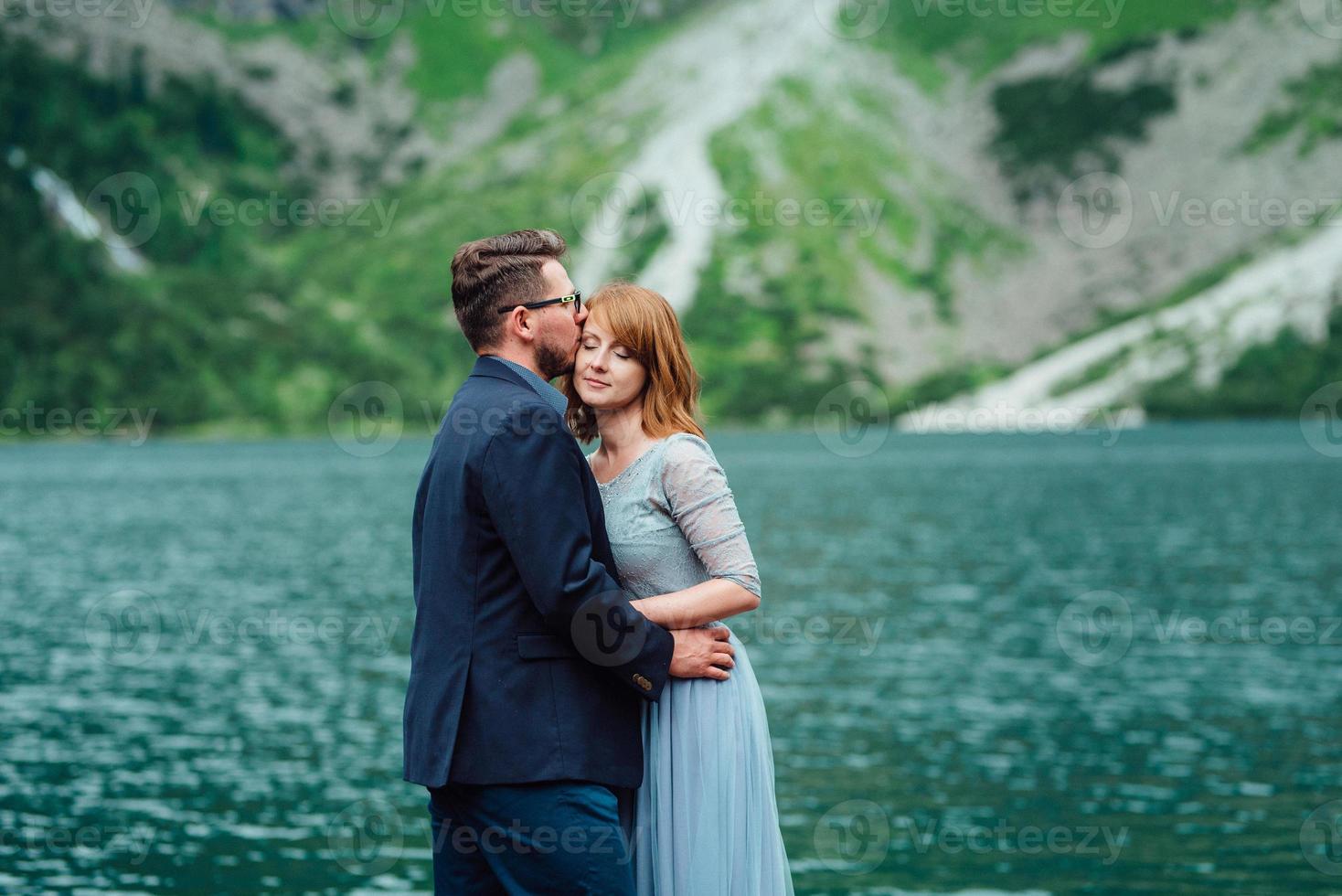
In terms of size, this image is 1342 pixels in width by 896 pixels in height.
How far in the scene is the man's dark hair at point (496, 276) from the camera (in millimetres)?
6273

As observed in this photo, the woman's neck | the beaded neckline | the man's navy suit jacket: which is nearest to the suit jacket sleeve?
the man's navy suit jacket

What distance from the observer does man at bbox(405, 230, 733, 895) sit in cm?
593

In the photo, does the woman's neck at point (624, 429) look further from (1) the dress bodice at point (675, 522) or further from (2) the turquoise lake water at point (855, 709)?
(2) the turquoise lake water at point (855, 709)

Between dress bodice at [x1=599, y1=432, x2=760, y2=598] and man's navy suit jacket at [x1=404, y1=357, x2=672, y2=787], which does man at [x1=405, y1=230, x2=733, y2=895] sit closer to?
man's navy suit jacket at [x1=404, y1=357, x2=672, y2=787]

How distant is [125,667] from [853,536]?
51.7 m

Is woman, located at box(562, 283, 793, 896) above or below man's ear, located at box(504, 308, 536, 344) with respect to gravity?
below

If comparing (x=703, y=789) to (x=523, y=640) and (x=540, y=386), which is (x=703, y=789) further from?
(x=540, y=386)

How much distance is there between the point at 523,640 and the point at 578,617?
0.93ft

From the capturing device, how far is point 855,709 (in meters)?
32.8

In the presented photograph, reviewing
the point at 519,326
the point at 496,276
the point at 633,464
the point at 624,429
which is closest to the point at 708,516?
the point at 633,464

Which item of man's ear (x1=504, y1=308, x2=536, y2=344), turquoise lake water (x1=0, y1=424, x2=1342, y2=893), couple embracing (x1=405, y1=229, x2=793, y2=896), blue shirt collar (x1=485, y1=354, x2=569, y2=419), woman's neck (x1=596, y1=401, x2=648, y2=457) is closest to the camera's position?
couple embracing (x1=405, y1=229, x2=793, y2=896)

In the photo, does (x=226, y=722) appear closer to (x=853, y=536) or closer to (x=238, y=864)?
(x=238, y=864)

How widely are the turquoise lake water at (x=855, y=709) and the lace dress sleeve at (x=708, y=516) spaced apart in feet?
42.9

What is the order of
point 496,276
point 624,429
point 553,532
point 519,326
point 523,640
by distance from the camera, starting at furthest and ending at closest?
point 624,429 < point 519,326 < point 496,276 < point 523,640 < point 553,532
